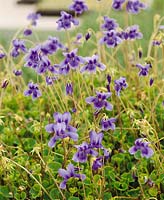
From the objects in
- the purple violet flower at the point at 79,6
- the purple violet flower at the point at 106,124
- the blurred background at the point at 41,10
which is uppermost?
the purple violet flower at the point at 79,6

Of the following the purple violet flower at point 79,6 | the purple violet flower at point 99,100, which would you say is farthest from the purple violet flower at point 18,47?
the purple violet flower at point 99,100

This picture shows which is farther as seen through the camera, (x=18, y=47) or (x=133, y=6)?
(x=133, y=6)

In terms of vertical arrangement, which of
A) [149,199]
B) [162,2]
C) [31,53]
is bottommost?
[162,2]

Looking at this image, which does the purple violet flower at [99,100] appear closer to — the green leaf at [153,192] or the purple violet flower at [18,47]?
the green leaf at [153,192]

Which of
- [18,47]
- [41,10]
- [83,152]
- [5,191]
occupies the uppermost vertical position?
[18,47]

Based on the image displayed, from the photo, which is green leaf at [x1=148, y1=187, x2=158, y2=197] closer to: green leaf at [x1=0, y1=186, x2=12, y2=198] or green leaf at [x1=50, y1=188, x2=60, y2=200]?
green leaf at [x1=50, y1=188, x2=60, y2=200]

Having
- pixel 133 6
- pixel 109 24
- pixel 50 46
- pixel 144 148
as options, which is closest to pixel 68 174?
pixel 144 148

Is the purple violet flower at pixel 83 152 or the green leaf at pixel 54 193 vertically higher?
the purple violet flower at pixel 83 152

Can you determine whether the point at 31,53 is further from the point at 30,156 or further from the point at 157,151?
the point at 157,151

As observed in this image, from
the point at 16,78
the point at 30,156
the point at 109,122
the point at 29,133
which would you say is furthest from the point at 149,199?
the point at 16,78

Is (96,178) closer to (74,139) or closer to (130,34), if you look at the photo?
(74,139)

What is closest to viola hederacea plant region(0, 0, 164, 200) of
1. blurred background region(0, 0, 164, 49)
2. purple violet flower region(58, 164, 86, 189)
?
purple violet flower region(58, 164, 86, 189)
